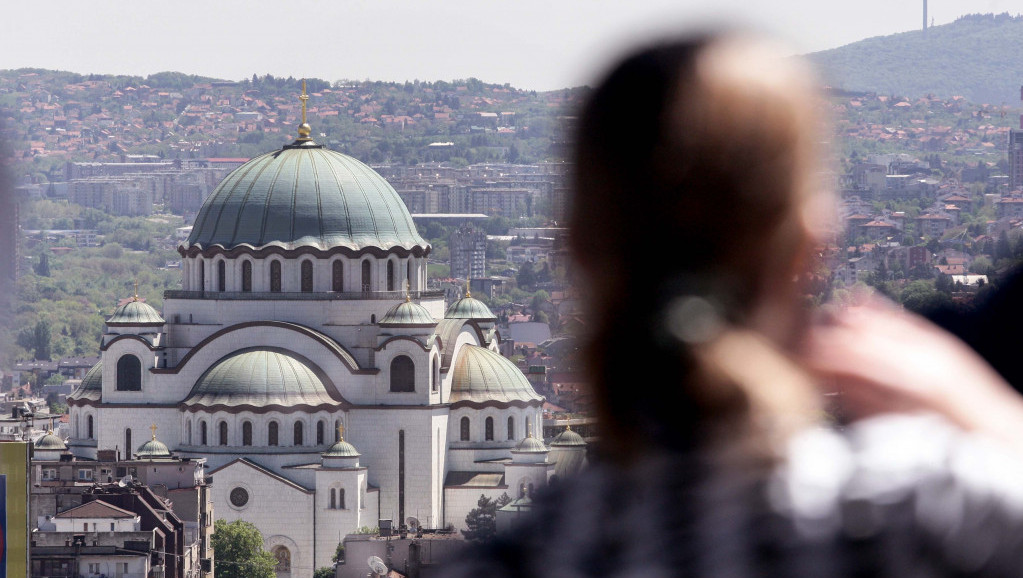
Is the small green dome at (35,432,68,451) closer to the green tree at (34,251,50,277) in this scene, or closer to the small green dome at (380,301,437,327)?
the small green dome at (380,301,437,327)

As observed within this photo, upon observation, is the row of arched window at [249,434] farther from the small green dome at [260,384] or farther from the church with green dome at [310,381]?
the small green dome at [260,384]

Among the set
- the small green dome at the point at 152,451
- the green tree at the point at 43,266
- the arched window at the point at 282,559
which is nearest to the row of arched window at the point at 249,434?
the small green dome at the point at 152,451

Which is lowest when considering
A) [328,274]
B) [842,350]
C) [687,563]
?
[328,274]

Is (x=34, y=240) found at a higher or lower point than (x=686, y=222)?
lower

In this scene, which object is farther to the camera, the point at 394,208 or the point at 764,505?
the point at 394,208

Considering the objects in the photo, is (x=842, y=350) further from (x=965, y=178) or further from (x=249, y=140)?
(x=249, y=140)

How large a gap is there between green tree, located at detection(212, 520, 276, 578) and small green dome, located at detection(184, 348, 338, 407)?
227 centimetres

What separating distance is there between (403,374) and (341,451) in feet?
8.47

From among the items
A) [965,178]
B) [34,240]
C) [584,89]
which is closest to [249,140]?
[34,240]

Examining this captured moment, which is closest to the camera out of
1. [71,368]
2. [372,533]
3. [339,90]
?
[372,533]

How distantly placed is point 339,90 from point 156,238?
46767 millimetres

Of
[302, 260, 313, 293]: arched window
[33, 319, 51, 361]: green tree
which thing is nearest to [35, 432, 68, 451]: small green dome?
[302, 260, 313, 293]: arched window

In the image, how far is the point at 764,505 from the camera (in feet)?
6.43

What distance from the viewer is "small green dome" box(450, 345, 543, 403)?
1770 inches
